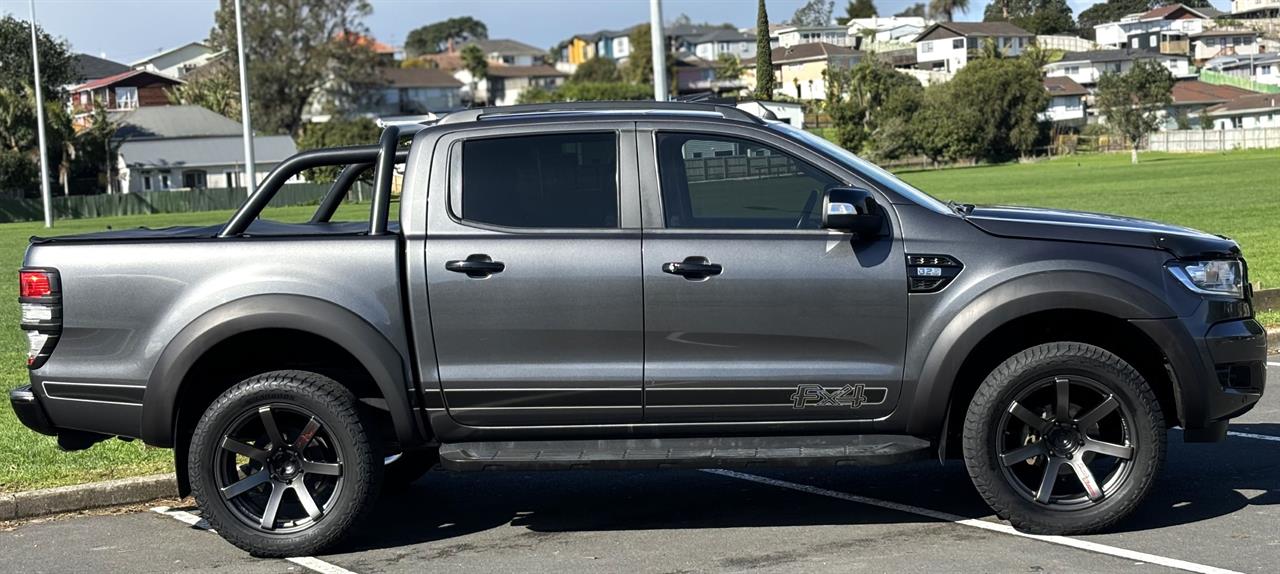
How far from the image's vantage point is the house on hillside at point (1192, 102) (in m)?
112

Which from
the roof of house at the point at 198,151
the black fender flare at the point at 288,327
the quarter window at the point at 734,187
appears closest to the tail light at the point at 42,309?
the black fender flare at the point at 288,327

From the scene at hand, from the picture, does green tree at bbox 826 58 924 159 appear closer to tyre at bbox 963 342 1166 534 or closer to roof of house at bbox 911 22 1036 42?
roof of house at bbox 911 22 1036 42

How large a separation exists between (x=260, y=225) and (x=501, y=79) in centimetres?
15543

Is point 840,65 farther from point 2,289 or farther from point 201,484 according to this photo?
point 201,484

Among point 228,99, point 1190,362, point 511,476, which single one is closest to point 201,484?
point 511,476

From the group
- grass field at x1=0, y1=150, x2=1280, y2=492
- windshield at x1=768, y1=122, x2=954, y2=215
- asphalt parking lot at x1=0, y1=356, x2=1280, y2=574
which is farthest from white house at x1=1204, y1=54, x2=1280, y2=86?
windshield at x1=768, y1=122, x2=954, y2=215

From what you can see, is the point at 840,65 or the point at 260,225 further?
the point at 840,65

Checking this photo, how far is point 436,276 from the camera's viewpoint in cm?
612

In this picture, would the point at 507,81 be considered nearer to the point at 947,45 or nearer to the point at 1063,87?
the point at 947,45

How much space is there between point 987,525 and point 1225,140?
9086 cm

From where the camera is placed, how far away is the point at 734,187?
21.0 ft

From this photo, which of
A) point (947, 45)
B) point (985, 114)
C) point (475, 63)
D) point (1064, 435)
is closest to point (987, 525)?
point (1064, 435)

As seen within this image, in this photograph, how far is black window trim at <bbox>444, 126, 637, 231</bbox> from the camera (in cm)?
619

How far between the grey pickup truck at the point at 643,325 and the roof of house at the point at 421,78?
128 metres
